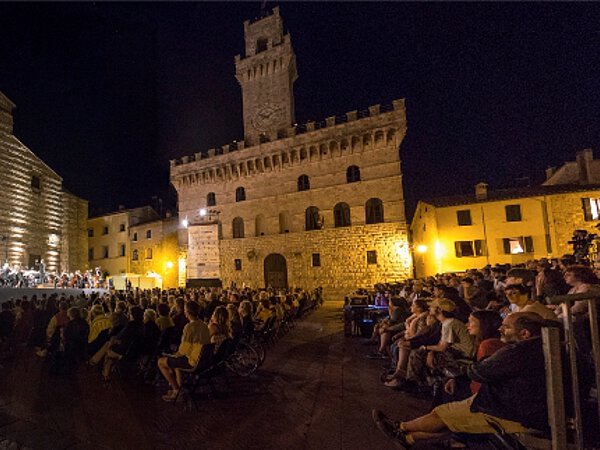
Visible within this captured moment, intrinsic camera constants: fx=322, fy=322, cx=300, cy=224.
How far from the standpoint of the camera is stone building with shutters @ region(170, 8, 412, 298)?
2267 centimetres

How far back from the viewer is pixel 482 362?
9.45ft

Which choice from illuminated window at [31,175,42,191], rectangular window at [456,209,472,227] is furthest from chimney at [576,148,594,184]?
illuminated window at [31,175,42,191]

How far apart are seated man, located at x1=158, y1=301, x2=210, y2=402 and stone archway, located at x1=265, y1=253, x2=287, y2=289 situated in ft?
65.6

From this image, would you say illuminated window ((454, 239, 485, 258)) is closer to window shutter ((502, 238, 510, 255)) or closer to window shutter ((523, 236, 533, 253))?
window shutter ((502, 238, 510, 255))

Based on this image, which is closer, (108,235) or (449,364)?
(449,364)

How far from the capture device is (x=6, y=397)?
5.48 m

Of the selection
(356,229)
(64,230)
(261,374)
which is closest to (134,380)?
(261,374)

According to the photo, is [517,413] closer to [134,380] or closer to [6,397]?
[134,380]

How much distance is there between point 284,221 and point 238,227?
4.30 m

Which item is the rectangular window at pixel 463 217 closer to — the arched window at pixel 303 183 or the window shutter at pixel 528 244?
the window shutter at pixel 528 244

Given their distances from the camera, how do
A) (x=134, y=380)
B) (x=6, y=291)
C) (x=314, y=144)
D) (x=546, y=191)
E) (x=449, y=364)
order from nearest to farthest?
(x=449, y=364), (x=134, y=380), (x=6, y=291), (x=546, y=191), (x=314, y=144)

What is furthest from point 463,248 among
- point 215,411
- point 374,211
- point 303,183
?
point 215,411

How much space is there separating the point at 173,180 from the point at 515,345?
1204 inches

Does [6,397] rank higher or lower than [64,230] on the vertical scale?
lower
